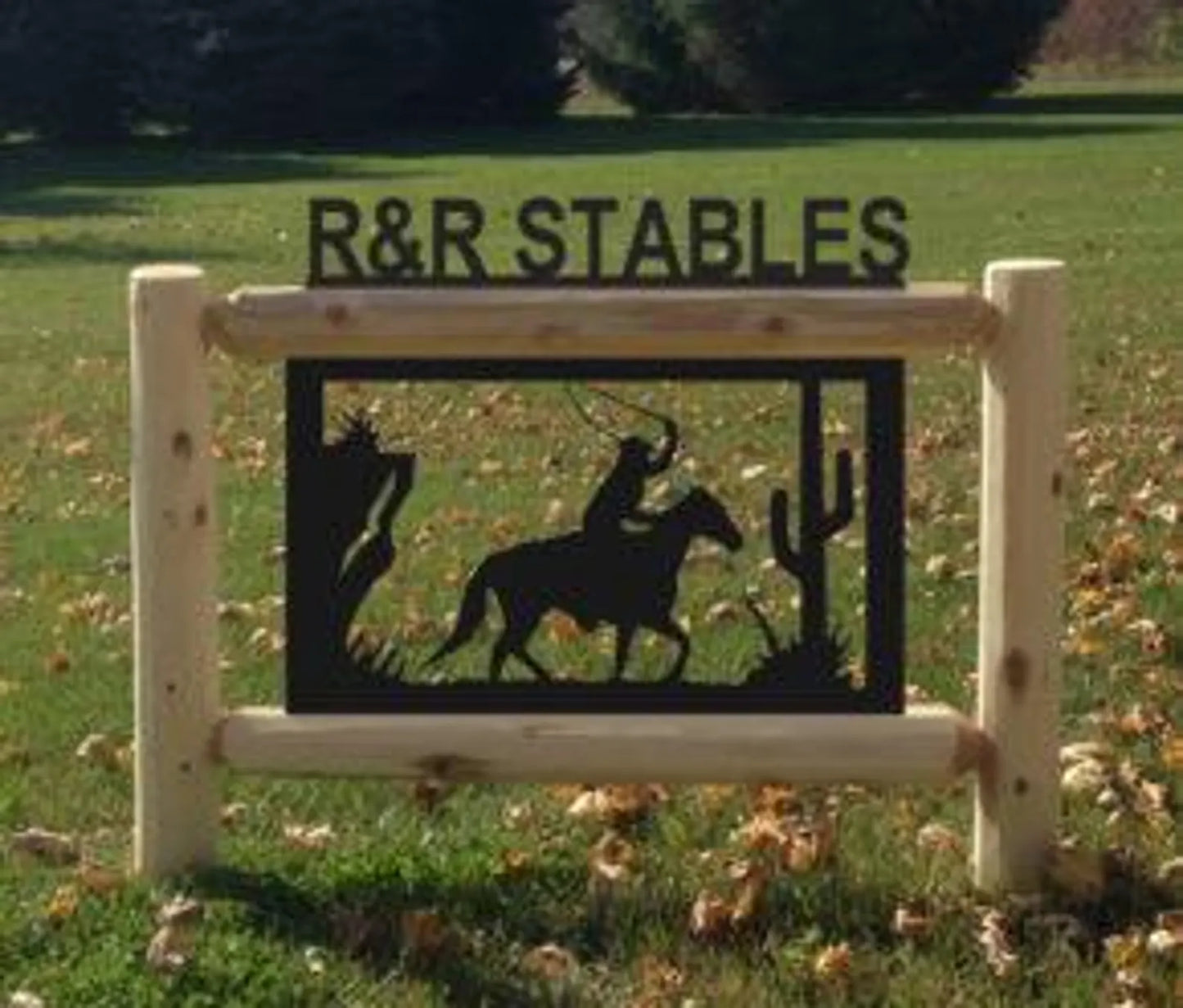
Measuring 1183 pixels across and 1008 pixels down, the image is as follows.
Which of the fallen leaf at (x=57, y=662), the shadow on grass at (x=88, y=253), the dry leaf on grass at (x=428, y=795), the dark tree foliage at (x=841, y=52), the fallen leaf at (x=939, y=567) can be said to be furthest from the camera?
the dark tree foliage at (x=841, y=52)

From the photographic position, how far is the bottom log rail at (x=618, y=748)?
636 cm

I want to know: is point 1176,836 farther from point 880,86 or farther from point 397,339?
point 880,86

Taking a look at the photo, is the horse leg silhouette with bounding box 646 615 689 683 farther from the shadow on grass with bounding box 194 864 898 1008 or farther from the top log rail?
the top log rail

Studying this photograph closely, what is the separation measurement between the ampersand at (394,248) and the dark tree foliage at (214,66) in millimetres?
47497

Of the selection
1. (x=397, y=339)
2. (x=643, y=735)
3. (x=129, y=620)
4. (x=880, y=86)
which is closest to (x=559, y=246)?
(x=397, y=339)

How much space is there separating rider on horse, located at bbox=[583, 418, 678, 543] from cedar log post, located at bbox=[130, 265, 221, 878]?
0.79 m

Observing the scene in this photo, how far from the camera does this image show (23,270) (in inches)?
1063

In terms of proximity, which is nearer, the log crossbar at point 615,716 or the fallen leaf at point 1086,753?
the log crossbar at point 615,716

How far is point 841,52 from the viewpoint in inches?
2458

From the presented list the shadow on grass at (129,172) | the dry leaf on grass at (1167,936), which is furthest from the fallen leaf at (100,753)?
the shadow on grass at (129,172)

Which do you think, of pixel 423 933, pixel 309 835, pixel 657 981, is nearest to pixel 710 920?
pixel 657 981

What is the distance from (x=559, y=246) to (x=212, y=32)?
48.5m

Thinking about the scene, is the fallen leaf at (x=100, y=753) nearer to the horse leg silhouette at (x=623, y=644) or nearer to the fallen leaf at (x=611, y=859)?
the fallen leaf at (x=611, y=859)

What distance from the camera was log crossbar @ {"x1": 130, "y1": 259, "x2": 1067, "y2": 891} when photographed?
627cm
